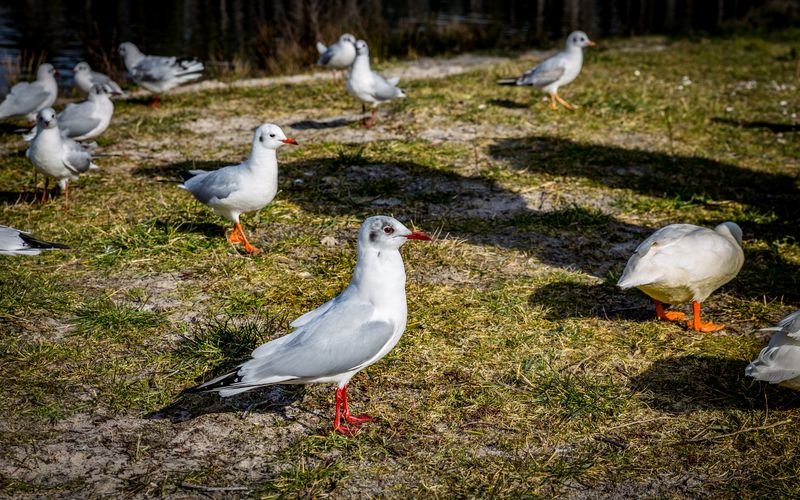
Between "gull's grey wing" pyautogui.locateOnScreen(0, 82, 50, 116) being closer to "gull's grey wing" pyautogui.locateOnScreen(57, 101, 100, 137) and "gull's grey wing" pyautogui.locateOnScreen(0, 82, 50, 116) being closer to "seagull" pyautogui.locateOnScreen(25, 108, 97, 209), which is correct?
"gull's grey wing" pyautogui.locateOnScreen(57, 101, 100, 137)

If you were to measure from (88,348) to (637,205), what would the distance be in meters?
4.92

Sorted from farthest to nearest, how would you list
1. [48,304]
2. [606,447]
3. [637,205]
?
[637,205] < [48,304] < [606,447]

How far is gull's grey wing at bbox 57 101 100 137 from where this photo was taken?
8391mm

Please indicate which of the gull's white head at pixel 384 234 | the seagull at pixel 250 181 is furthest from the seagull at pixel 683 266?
the seagull at pixel 250 181

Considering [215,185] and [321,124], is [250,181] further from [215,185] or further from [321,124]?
[321,124]

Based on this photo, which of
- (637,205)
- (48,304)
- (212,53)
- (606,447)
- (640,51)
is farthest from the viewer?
(212,53)

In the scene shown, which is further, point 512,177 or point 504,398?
point 512,177

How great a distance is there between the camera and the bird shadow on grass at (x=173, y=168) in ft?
25.7

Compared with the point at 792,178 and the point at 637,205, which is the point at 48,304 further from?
the point at 792,178

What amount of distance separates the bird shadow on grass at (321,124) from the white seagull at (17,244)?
5312 mm

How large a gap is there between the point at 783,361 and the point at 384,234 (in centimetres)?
214

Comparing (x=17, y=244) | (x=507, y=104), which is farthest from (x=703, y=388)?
(x=507, y=104)

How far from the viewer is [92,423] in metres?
3.91

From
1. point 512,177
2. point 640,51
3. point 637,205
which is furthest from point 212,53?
point 637,205
